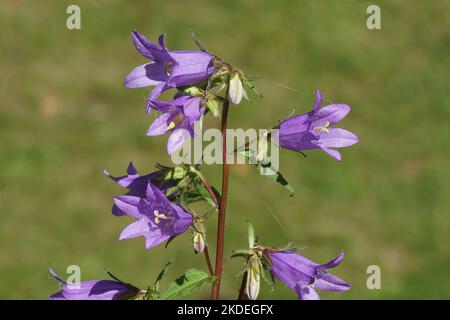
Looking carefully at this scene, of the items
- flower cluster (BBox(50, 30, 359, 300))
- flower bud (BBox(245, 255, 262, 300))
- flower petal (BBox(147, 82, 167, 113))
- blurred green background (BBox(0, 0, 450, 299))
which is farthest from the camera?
blurred green background (BBox(0, 0, 450, 299))

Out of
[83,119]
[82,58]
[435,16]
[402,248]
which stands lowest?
[402,248]

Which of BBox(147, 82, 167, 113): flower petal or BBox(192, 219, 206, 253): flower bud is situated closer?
BBox(147, 82, 167, 113): flower petal

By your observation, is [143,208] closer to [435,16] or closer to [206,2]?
[206,2]

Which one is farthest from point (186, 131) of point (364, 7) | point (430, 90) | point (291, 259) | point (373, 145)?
point (364, 7)

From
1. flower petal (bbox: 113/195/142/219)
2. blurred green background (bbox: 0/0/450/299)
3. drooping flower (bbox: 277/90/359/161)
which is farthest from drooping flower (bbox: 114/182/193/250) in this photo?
blurred green background (bbox: 0/0/450/299)

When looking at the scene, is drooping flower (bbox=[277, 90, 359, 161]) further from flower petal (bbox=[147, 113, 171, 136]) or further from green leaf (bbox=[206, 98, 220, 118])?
flower petal (bbox=[147, 113, 171, 136])

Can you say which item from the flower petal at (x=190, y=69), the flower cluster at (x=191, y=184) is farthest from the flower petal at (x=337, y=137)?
the flower petal at (x=190, y=69)
